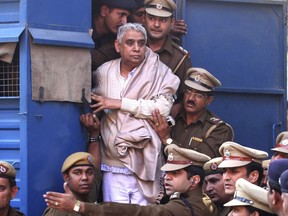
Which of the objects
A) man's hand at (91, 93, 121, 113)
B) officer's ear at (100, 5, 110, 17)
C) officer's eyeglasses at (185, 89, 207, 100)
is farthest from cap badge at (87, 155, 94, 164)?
officer's ear at (100, 5, 110, 17)

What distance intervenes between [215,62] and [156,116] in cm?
142

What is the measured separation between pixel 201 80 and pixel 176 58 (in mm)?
367

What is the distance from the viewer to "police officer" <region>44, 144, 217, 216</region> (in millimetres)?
6195

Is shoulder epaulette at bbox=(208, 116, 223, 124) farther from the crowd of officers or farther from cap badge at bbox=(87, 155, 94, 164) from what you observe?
cap badge at bbox=(87, 155, 94, 164)

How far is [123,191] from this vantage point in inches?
291

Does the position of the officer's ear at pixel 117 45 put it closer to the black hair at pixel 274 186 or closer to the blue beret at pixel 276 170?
the blue beret at pixel 276 170

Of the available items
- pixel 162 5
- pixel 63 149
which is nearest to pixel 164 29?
pixel 162 5

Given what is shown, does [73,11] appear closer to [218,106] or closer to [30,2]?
[30,2]

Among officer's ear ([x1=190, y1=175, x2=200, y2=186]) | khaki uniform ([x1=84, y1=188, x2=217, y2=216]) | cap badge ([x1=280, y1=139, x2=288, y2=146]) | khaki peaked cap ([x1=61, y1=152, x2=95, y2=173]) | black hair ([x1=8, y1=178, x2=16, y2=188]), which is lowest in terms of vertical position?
khaki uniform ([x1=84, y1=188, x2=217, y2=216])

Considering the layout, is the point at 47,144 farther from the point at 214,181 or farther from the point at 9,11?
the point at 214,181

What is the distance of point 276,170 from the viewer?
4.66m

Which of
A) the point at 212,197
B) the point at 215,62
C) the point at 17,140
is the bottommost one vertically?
the point at 212,197

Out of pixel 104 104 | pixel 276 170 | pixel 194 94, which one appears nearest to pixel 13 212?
pixel 104 104

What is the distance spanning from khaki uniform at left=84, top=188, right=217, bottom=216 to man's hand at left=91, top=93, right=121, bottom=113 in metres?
1.22
